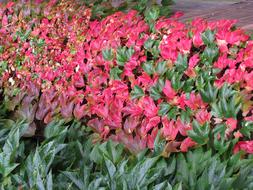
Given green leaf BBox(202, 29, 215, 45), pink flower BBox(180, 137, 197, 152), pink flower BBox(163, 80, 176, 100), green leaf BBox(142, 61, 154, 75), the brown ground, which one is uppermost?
green leaf BBox(202, 29, 215, 45)

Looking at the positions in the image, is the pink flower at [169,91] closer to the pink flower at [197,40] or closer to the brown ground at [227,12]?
the pink flower at [197,40]

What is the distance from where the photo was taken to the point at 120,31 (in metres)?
3.88

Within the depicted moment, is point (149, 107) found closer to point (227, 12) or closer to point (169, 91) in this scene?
point (169, 91)

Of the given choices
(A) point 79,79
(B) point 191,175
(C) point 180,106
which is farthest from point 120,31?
(B) point 191,175

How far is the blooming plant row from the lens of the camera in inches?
116

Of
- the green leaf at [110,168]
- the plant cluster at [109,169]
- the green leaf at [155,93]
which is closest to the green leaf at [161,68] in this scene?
the green leaf at [155,93]

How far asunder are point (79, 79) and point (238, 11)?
7.70 feet

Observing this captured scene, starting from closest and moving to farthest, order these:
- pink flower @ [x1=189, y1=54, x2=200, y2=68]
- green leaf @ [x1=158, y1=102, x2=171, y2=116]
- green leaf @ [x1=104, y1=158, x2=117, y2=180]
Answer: green leaf @ [x1=104, y1=158, x2=117, y2=180] → green leaf @ [x1=158, y1=102, x2=171, y2=116] → pink flower @ [x1=189, y1=54, x2=200, y2=68]

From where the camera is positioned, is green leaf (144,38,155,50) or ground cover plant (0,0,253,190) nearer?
ground cover plant (0,0,253,190)

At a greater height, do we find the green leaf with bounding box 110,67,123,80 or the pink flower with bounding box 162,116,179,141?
the green leaf with bounding box 110,67,123,80

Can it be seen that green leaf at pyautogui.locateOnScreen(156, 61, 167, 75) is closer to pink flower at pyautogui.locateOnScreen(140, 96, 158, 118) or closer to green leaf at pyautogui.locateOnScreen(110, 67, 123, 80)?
pink flower at pyautogui.locateOnScreen(140, 96, 158, 118)

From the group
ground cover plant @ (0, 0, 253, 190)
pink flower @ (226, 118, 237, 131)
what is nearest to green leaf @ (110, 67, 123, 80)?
ground cover plant @ (0, 0, 253, 190)

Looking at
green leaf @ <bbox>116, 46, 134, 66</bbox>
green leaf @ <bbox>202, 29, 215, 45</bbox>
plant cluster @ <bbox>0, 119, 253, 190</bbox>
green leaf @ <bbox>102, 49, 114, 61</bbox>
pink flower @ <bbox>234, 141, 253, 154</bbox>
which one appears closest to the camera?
plant cluster @ <bbox>0, 119, 253, 190</bbox>

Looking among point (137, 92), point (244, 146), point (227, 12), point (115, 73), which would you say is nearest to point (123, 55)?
point (115, 73)
